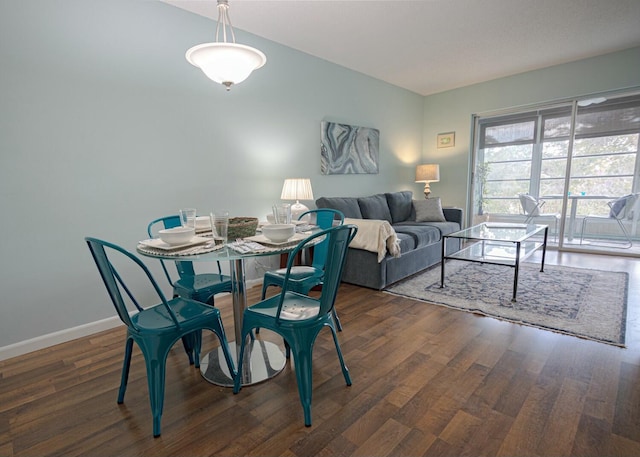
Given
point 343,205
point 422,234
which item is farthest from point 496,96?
point 343,205

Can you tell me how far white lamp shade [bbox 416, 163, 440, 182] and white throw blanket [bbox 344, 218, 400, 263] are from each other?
2635mm

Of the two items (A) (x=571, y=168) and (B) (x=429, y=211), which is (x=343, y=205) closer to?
(B) (x=429, y=211)

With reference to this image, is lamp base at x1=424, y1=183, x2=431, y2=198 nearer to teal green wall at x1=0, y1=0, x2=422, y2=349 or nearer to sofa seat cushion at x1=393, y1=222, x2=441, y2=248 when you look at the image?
sofa seat cushion at x1=393, y1=222, x2=441, y2=248

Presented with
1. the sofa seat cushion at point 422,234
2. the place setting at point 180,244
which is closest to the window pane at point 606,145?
the sofa seat cushion at point 422,234

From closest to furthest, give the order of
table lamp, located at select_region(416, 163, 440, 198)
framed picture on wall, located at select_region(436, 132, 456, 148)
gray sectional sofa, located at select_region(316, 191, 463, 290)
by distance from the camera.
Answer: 1. gray sectional sofa, located at select_region(316, 191, 463, 290)
2. table lamp, located at select_region(416, 163, 440, 198)
3. framed picture on wall, located at select_region(436, 132, 456, 148)

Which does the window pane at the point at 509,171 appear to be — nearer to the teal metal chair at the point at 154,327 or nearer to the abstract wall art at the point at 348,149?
the abstract wall art at the point at 348,149

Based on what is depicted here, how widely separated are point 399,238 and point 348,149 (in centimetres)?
158

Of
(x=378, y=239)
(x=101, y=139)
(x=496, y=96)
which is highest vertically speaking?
(x=496, y=96)

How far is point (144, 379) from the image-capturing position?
1.84 meters

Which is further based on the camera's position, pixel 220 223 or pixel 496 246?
pixel 496 246

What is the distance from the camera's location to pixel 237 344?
2.03 meters

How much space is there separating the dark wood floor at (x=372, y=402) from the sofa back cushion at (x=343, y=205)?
5.74 feet

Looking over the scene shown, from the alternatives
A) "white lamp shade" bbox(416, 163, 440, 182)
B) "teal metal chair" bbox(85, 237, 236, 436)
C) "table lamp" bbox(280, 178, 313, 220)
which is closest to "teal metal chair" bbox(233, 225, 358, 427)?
"teal metal chair" bbox(85, 237, 236, 436)

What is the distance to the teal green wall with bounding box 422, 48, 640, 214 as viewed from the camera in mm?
4195
